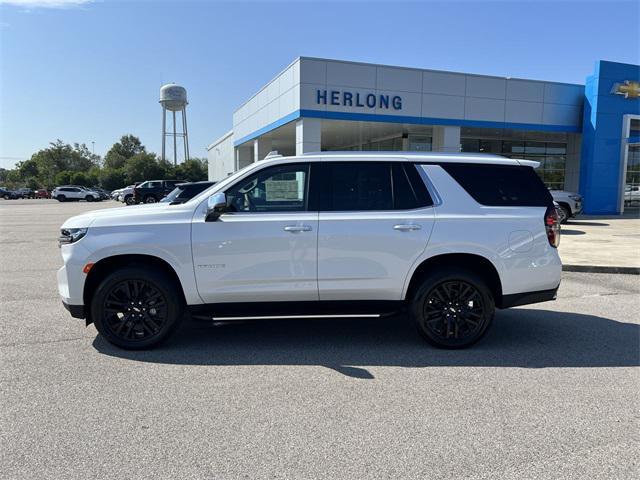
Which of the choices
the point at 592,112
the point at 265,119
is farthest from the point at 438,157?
the point at 592,112

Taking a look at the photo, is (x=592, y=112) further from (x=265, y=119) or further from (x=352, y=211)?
(x=352, y=211)

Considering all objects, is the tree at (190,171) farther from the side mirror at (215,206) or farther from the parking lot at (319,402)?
the side mirror at (215,206)

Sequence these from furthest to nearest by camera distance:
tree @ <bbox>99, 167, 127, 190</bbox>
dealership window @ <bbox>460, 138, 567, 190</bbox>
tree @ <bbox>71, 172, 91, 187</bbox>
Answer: tree @ <bbox>71, 172, 91, 187</bbox> < tree @ <bbox>99, 167, 127, 190</bbox> < dealership window @ <bbox>460, 138, 567, 190</bbox>

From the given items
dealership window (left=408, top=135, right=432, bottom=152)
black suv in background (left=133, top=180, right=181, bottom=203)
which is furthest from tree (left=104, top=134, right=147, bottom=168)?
dealership window (left=408, top=135, right=432, bottom=152)

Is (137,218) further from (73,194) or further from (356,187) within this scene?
(73,194)

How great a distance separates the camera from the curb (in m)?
9.21

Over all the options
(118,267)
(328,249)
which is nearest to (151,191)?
(118,267)

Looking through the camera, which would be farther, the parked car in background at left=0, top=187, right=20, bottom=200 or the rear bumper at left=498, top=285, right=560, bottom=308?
the parked car in background at left=0, top=187, right=20, bottom=200

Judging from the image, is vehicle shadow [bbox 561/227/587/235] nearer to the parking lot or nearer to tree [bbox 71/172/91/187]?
the parking lot

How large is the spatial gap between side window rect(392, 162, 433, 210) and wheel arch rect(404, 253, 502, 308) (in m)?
0.58

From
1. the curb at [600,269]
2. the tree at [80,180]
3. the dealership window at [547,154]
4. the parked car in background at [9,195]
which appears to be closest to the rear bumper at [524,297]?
the curb at [600,269]

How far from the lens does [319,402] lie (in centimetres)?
369

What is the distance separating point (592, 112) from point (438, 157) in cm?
2324

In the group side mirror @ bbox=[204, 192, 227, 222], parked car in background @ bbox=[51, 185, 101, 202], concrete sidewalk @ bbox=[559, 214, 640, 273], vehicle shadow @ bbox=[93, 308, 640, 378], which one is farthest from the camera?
parked car in background @ bbox=[51, 185, 101, 202]
